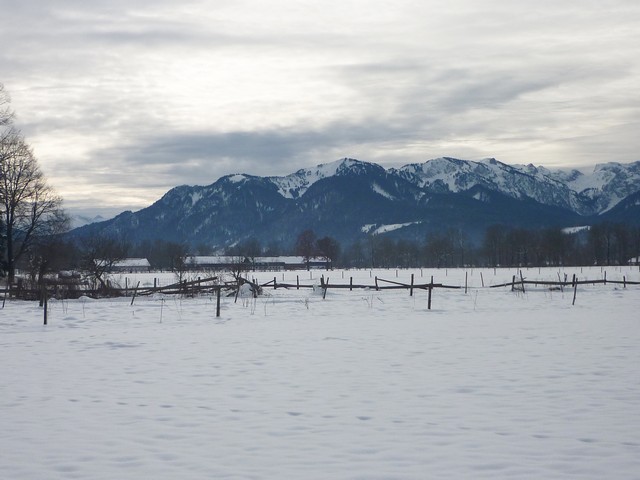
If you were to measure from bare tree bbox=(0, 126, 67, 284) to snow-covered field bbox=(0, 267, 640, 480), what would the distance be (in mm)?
26713

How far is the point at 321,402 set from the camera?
10.9m

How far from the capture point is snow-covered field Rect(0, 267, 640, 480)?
7672mm

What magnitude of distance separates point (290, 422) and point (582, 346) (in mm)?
10671

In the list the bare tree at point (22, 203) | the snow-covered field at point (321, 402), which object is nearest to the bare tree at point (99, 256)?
→ the bare tree at point (22, 203)

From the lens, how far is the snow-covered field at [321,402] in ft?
25.2

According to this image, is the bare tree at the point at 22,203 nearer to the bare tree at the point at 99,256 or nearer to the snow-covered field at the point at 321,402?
the bare tree at the point at 99,256

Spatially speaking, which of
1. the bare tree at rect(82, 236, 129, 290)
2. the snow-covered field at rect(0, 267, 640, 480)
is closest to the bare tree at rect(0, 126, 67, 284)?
the bare tree at rect(82, 236, 129, 290)

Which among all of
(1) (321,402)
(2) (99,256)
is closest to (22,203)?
(2) (99,256)

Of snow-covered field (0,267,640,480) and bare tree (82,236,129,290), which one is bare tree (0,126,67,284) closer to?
bare tree (82,236,129,290)

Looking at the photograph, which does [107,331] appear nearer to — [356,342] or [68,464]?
[356,342]

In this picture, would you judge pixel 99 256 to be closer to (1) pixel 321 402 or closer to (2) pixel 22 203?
(2) pixel 22 203

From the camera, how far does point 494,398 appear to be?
11.0 meters

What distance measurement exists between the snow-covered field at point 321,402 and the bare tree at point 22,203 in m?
26.7

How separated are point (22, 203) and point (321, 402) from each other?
4393cm
